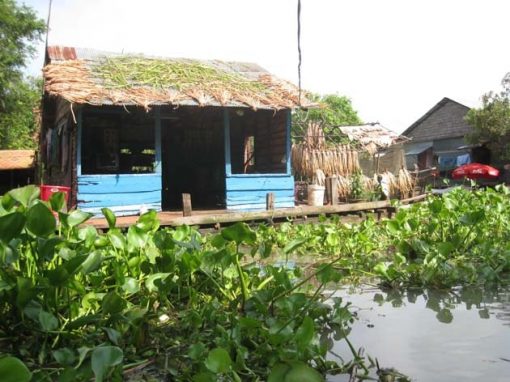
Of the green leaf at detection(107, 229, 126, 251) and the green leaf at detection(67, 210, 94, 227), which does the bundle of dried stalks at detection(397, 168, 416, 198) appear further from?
the green leaf at detection(67, 210, 94, 227)

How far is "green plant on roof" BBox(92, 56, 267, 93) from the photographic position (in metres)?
9.95

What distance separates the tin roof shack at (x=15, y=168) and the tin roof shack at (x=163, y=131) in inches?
327

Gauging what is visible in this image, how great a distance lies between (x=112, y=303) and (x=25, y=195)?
1.12 metres

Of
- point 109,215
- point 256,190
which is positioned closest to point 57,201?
point 109,215

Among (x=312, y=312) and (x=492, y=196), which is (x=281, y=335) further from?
(x=492, y=196)

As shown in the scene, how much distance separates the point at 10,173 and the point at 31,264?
80.0 feet

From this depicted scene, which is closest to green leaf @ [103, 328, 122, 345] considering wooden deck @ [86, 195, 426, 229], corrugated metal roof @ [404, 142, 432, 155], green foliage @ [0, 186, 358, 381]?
green foliage @ [0, 186, 358, 381]

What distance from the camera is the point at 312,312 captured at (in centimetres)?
302

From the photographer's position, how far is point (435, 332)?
323 cm

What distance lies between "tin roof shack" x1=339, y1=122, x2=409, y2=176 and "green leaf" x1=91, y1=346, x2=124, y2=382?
48.3 ft

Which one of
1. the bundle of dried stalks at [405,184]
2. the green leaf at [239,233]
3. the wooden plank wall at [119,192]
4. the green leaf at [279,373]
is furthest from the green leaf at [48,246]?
the bundle of dried stalks at [405,184]

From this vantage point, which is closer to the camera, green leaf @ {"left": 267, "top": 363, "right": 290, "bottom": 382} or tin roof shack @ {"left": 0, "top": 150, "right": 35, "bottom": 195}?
green leaf @ {"left": 267, "top": 363, "right": 290, "bottom": 382}

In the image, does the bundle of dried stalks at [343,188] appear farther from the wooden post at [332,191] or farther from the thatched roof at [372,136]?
the thatched roof at [372,136]

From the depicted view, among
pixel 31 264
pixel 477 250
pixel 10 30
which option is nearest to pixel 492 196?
pixel 477 250
